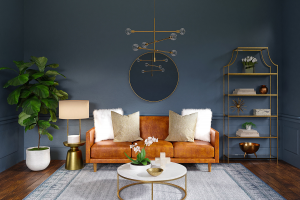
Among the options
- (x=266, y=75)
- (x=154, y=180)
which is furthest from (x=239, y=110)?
(x=154, y=180)

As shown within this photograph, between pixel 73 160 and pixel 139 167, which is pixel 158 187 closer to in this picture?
pixel 139 167

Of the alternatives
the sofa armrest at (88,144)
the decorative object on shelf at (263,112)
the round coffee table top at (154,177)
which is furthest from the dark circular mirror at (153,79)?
the round coffee table top at (154,177)

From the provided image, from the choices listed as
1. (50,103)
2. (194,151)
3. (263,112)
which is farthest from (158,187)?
(263,112)

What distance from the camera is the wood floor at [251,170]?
2.61 metres

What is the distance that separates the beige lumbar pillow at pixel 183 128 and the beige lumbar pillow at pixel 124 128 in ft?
1.83

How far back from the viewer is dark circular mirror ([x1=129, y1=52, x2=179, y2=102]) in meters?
4.09

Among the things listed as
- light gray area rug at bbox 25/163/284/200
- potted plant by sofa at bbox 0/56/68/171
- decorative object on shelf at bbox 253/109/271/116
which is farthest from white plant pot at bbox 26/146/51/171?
decorative object on shelf at bbox 253/109/271/116

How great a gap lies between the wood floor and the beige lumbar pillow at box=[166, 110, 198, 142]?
111 centimetres

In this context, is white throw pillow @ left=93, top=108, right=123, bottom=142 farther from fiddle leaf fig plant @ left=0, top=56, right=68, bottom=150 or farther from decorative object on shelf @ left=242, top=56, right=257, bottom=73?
decorative object on shelf @ left=242, top=56, right=257, bottom=73

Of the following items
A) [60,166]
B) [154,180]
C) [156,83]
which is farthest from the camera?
[156,83]

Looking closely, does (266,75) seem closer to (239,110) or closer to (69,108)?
(239,110)

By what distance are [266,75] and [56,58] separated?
13.0 ft

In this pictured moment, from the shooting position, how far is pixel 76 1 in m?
4.12

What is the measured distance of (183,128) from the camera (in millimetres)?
3492
